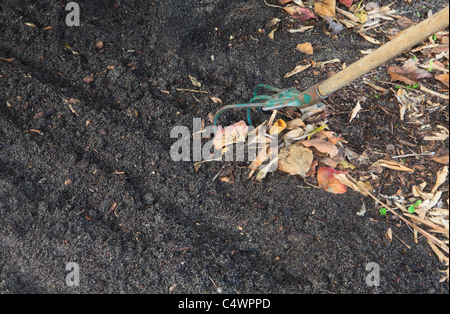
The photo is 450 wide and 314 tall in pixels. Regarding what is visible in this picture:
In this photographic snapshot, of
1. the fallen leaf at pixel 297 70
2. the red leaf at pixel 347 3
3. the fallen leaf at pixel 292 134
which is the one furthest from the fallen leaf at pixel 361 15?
the fallen leaf at pixel 292 134

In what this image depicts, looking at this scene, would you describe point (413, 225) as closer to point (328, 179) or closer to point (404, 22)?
point (328, 179)

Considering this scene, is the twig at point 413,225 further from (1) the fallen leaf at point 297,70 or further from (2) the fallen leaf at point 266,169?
(1) the fallen leaf at point 297,70

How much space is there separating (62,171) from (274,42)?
1563 mm

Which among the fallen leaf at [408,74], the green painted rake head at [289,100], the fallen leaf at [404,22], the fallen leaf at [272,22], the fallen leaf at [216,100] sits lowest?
the fallen leaf at [216,100]

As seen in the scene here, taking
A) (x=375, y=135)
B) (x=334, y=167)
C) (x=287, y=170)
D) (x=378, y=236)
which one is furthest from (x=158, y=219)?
(x=375, y=135)

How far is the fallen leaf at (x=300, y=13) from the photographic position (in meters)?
2.65

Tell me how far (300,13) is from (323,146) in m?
1.07

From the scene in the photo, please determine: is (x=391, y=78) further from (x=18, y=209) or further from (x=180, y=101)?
(x=18, y=209)

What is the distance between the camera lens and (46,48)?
2473mm

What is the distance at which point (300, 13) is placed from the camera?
8.75 ft

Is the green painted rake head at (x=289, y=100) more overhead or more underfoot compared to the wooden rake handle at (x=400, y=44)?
more underfoot

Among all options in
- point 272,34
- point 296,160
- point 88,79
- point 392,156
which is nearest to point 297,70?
point 272,34

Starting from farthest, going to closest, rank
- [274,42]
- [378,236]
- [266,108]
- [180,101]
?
[274,42] → [180,101] → [266,108] → [378,236]

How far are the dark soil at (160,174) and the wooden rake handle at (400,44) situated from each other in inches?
17.0
